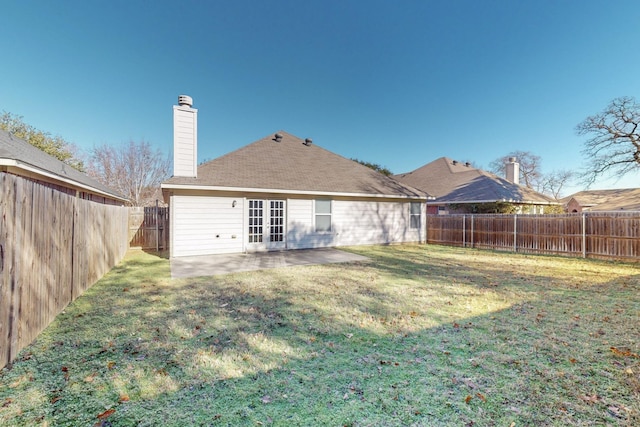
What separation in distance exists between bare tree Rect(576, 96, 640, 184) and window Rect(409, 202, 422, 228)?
52.9ft

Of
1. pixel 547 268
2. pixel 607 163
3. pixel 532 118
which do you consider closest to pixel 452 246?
pixel 547 268

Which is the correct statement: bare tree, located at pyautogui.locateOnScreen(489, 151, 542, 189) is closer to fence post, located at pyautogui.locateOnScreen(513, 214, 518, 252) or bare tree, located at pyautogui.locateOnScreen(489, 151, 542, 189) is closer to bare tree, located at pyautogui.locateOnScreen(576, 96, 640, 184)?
bare tree, located at pyautogui.locateOnScreen(576, 96, 640, 184)

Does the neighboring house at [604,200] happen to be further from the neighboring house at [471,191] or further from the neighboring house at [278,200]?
the neighboring house at [278,200]

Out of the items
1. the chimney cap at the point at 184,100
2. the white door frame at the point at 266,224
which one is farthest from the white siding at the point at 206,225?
the chimney cap at the point at 184,100

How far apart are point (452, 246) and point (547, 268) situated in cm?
598

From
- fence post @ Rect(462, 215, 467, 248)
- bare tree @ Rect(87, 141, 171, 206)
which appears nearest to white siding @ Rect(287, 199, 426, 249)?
fence post @ Rect(462, 215, 467, 248)

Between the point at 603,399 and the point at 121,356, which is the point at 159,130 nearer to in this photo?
the point at 121,356

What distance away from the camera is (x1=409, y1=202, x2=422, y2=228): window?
49.0 feet

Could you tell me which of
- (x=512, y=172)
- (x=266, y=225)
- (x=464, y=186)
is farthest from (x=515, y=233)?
(x=512, y=172)

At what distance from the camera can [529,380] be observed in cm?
261

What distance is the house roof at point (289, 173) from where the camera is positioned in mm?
10492

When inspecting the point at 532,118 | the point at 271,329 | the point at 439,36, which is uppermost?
the point at 439,36

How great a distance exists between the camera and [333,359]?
3.04 meters

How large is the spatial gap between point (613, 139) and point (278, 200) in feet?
83.8
